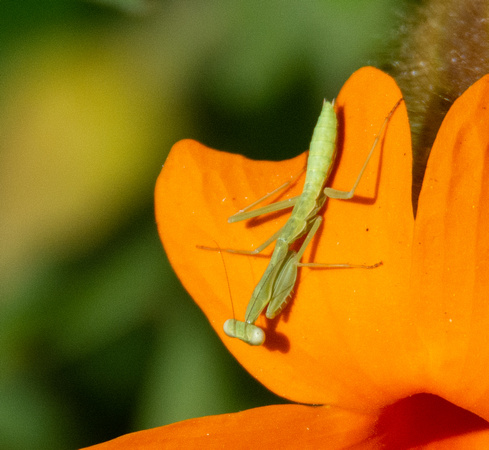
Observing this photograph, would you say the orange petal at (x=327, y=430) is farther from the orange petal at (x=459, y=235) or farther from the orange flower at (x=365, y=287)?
the orange petal at (x=459, y=235)

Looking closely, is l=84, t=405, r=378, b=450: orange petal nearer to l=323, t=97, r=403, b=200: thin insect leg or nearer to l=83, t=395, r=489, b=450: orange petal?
l=83, t=395, r=489, b=450: orange petal

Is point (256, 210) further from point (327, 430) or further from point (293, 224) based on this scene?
point (327, 430)

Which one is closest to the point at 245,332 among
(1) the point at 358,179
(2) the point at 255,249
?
(2) the point at 255,249

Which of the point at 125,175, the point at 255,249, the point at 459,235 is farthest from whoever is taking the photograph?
the point at 125,175

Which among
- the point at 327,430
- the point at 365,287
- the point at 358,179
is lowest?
the point at 327,430

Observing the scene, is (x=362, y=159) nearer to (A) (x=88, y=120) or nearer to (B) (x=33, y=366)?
(A) (x=88, y=120)

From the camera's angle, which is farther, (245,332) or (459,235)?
(245,332)

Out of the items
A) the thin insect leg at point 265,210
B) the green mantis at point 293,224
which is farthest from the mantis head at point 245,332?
the thin insect leg at point 265,210
